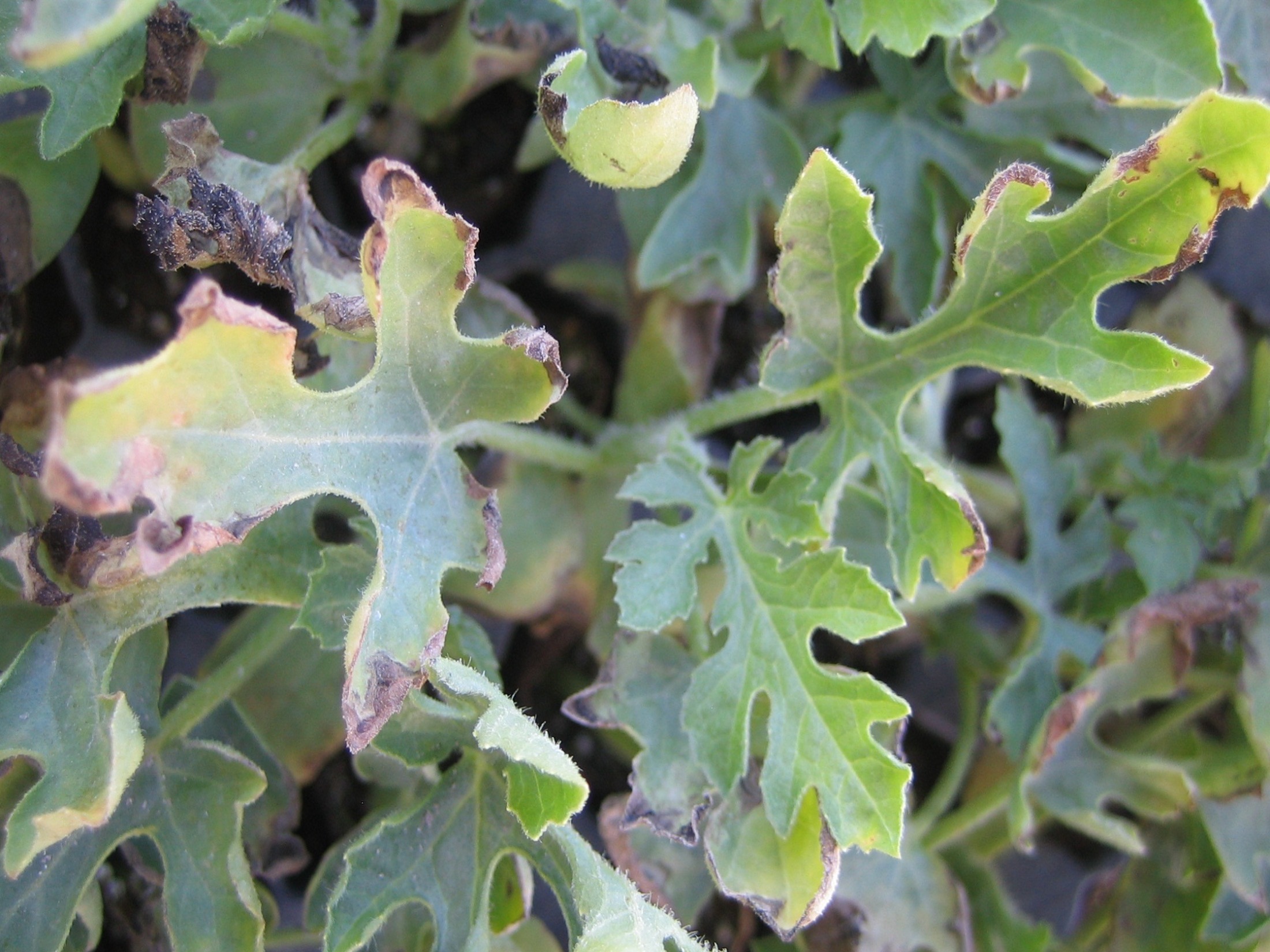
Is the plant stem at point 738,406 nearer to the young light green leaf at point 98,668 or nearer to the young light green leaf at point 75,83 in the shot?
the young light green leaf at point 98,668

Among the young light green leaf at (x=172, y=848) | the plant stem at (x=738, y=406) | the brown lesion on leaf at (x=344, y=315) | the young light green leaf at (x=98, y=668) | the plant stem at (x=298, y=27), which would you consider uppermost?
the plant stem at (x=298, y=27)

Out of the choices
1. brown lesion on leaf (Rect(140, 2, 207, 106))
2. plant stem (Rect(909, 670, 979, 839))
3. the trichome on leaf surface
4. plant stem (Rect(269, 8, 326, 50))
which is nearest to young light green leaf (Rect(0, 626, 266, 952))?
the trichome on leaf surface

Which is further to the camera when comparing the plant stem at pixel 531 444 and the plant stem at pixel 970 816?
the plant stem at pixel 970 816

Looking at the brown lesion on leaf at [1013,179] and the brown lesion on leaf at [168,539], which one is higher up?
the brown lesion on leaf at [1013,179]

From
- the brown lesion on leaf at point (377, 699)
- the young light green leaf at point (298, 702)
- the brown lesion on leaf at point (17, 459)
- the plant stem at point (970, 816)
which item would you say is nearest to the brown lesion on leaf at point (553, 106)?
the brown lesion on leaf at point (377, 699)

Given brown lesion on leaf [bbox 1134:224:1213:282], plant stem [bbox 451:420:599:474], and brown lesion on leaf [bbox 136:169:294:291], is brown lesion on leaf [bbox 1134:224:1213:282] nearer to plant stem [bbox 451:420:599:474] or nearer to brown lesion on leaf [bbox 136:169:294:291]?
plant stem [bbox 451:420:599:474]

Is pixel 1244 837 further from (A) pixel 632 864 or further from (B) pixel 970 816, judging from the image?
(A) pixel 632 864
